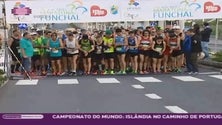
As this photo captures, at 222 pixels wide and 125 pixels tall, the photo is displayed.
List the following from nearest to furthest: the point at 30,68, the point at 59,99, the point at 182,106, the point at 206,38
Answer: the point at 182,106, the point at 59,99, the point at 30,68, the point at 206,38

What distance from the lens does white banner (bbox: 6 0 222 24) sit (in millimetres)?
17922

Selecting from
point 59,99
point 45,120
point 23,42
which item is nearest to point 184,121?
point 45,120

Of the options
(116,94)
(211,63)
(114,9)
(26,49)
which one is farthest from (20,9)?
(211,63)

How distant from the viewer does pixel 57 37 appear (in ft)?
59.5

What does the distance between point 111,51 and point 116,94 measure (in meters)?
5.61

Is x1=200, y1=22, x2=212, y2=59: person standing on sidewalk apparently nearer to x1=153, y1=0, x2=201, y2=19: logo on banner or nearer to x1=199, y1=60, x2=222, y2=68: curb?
x1=199, y1=60, x2=222, y2=68: curb

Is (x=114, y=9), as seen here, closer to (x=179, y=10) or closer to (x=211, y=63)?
(x=179, y=10)

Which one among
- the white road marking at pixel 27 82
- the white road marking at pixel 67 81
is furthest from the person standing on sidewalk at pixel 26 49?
the white road marking at pixel 67 81

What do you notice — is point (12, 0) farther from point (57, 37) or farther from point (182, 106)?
point (182, 106)

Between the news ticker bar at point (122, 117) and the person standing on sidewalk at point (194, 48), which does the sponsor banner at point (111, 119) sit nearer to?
the news ticker bar at point (122, 117)

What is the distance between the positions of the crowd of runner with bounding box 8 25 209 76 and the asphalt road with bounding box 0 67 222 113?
2.71 ft

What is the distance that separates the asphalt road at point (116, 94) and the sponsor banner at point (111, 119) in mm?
3990

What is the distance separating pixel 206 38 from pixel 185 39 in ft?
13.2

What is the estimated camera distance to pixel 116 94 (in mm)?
12750
